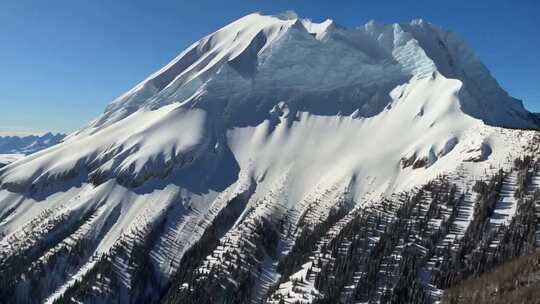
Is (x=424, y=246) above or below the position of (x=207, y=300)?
above

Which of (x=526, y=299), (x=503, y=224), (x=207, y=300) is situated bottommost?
(x=207, y=300)

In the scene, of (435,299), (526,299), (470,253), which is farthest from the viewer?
(470,253)

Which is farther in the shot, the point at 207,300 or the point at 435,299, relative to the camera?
the point at 207,300

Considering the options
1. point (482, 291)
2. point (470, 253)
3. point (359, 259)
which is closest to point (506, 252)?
point (470, 253)

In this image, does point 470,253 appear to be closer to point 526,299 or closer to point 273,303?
point 526,299

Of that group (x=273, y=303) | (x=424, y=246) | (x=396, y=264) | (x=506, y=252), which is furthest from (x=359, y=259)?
(x=506, y=252)

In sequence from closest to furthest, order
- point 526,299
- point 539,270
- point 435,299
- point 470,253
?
1. point 526,299
2. point 539,270
3. point 435,299
4. point 470,253

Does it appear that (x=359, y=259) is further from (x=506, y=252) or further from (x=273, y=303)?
(x=506, y=252)

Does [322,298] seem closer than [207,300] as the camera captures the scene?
Yes

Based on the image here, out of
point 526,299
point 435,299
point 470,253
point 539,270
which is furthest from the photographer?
point 470,253
